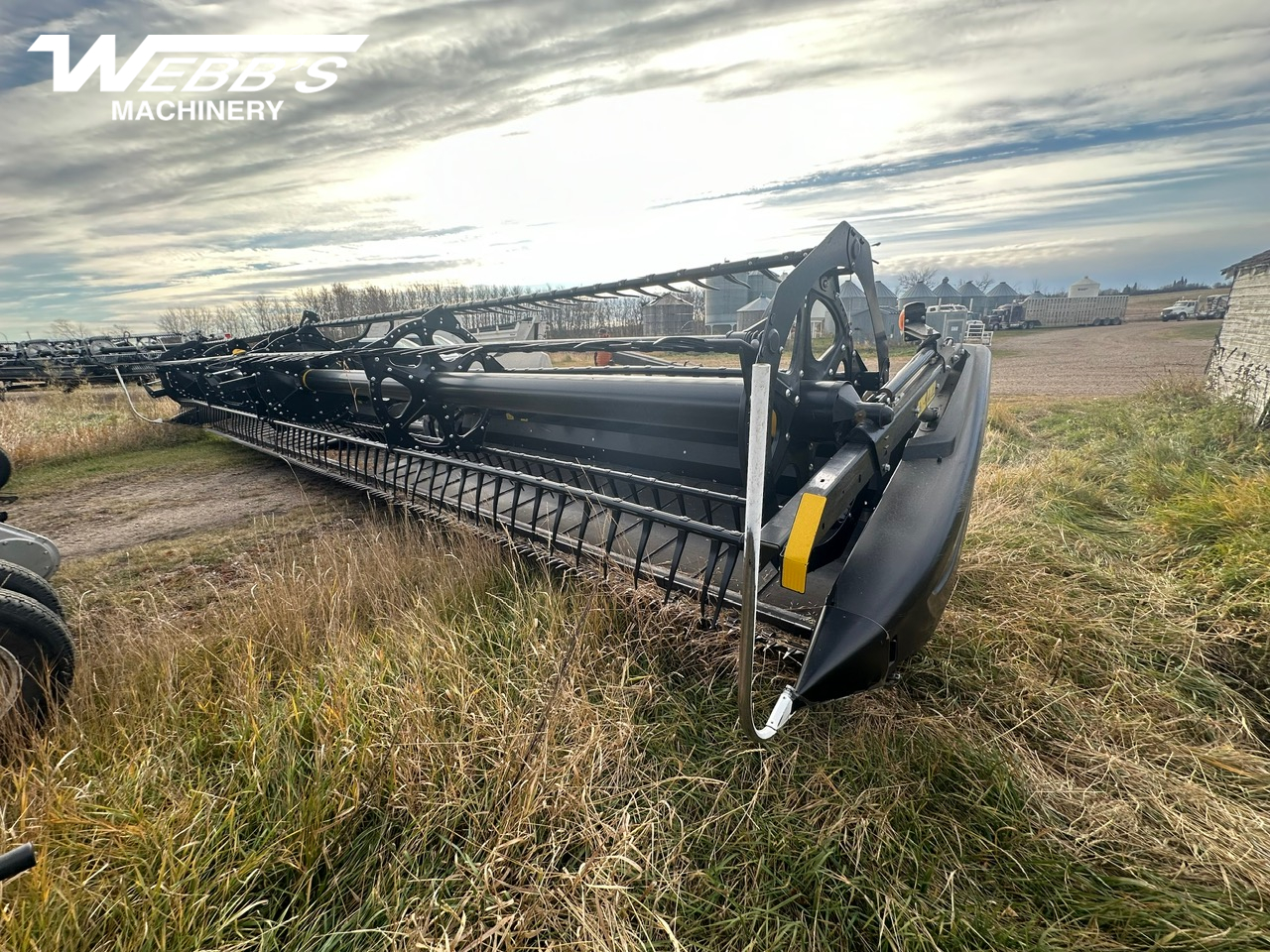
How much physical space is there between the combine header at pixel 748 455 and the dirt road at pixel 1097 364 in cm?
1125

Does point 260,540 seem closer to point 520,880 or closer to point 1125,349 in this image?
point 520,880

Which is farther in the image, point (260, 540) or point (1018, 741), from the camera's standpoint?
point (260, 540)

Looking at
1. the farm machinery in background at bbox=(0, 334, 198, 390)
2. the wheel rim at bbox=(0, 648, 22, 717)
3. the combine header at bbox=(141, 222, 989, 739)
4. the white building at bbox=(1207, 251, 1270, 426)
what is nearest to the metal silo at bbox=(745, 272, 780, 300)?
the combine header at bbox=(141, 222, 989, 739)

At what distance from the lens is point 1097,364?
19.0 metres

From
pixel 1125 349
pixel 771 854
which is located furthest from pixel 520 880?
pixel 1125 349

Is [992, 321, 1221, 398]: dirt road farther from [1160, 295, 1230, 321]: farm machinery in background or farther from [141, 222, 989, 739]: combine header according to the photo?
[1160, 295, 1230, 321]: farm machinery in background

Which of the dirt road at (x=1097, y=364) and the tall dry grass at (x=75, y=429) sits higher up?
the tall dry grass at (x=75, y=429)

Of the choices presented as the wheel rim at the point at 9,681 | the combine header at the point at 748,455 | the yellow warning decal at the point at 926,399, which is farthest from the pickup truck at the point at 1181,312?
the wheel rim at the point at 9,681

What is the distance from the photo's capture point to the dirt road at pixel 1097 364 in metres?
13.1

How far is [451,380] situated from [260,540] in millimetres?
2054

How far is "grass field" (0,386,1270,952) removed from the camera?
1449 millimetres

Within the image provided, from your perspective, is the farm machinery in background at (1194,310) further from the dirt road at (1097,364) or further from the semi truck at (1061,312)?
the dirt road at (1097,364)

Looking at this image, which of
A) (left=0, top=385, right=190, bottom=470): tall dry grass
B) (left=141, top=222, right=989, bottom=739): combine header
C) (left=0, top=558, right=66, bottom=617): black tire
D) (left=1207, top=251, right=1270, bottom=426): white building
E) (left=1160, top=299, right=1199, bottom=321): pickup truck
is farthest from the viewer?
(left=1160, top=299, right=1199, bottom=321): pickup truck

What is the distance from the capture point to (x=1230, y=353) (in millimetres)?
8586
